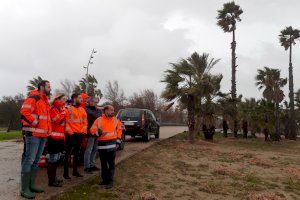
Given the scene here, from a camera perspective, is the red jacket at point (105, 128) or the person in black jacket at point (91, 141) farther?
the person in black jacket at point (91, 141)

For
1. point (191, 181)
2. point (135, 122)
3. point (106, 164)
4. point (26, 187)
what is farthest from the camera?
point (135, 122)

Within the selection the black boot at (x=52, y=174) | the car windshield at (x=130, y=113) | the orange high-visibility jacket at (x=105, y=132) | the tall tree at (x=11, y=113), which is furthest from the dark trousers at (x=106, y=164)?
the tall tree at (x=11, y=113)

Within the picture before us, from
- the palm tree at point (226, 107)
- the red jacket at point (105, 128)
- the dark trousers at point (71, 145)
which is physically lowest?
the dark trousers at point (71, 145)

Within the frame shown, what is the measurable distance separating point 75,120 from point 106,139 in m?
0.78

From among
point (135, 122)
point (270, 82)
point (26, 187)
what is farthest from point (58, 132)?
point (270, 82)

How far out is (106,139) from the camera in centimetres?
834

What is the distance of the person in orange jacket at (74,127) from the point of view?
8.38 m

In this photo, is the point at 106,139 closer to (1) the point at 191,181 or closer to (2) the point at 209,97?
(1) the point at 191,181

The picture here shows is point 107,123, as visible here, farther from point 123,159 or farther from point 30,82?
point 30,82

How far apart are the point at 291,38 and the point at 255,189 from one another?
130ft

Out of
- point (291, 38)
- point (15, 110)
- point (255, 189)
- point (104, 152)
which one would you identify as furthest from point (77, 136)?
point (15, 110)

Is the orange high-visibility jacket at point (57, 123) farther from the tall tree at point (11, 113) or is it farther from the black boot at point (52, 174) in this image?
the tall tree at point (11, 113)

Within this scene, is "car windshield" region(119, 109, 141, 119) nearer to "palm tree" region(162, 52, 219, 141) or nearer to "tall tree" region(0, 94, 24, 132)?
"palm tree" region(162, 52, 219, 141)

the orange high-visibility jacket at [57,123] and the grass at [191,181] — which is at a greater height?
the orange high-visibility jacket at [57,123]
